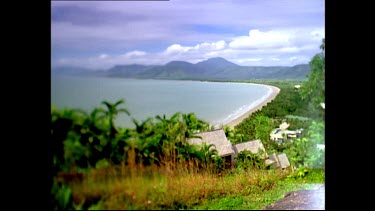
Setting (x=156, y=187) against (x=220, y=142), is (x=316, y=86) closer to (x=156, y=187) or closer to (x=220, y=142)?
(x=220, y=142)

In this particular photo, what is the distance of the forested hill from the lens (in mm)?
1713

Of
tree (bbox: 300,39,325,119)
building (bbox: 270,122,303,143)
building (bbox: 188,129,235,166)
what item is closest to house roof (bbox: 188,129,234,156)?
building (bbox: 188,129,235,166)

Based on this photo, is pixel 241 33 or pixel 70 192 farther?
pixel 241 33

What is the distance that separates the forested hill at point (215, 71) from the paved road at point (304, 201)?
0.43m

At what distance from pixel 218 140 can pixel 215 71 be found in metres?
0.26

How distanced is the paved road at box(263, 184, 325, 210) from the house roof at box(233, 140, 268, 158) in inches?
7.2

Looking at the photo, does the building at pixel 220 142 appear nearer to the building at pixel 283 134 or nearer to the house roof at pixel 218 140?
the house roof at pixel 218 140

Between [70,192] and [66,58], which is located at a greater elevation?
[66,58]
